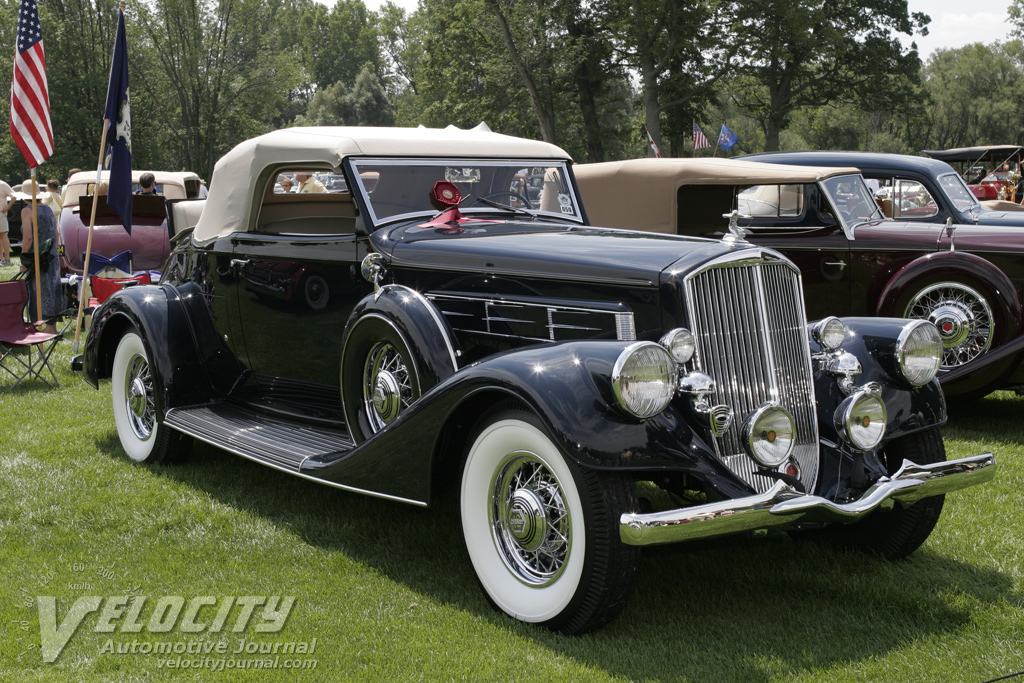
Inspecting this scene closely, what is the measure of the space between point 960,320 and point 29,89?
27.0 feet

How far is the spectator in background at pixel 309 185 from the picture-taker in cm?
Result: 576

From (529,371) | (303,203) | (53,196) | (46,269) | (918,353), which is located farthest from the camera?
(53,196)

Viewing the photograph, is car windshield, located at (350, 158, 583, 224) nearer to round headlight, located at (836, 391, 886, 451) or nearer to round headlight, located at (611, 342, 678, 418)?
round headlight, located at (611, 342, 678, 418)

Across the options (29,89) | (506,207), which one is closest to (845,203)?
(506,207)

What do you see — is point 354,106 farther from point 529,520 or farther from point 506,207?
point 529,520

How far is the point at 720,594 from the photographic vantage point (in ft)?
12.5

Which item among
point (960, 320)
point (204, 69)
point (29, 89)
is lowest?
point (960, 320)

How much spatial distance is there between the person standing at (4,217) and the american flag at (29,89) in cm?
698

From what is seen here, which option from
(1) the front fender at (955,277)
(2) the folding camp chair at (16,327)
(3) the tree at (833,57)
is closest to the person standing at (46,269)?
(2) the folding camp chair at (16,327)

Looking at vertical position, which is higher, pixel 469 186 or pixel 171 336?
pixel 469 186

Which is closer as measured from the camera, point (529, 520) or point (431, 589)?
point (529, 520)

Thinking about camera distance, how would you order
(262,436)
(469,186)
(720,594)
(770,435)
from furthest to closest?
(469,186)
(262,436)
(720,594)
(770,435)

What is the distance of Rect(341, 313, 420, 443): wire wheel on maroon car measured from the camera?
13.8ft

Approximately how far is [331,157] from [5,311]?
4.48 meters
